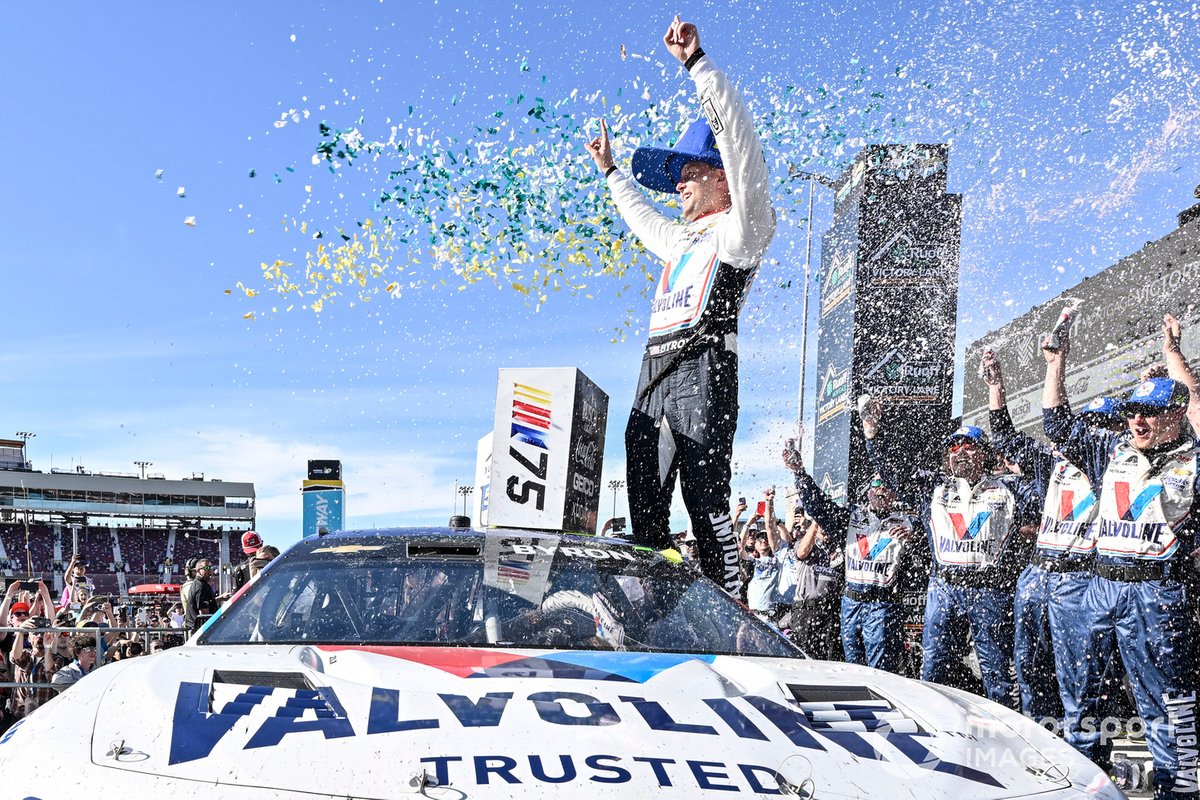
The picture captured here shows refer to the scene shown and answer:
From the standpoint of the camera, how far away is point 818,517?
8062 millimetres

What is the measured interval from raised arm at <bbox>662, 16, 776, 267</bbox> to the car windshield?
1.57 meters

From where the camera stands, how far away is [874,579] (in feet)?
25.1

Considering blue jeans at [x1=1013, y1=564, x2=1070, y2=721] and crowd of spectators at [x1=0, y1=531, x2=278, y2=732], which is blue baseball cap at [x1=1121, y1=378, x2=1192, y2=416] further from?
crowd of spectators at [x1=0, y1=531, x2=278, y2=732]

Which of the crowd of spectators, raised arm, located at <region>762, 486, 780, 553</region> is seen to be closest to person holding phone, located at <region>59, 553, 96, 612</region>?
the crowd of spectators

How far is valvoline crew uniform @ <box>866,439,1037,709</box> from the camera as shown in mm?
6527

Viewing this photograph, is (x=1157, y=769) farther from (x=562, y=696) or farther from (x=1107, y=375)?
(x=1107, y=375)

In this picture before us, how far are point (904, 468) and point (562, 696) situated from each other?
6.70 metres

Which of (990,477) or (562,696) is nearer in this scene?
(562,696)

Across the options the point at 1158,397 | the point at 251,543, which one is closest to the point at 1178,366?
the point at 1158,397

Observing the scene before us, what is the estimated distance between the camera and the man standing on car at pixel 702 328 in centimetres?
417

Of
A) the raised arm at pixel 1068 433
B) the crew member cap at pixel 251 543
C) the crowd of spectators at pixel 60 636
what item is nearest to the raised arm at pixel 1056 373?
the raised arm at pixel 1068 433

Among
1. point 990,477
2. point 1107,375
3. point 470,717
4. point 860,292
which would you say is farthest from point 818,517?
point 860,292

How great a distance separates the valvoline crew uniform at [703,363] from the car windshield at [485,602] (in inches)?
41.9

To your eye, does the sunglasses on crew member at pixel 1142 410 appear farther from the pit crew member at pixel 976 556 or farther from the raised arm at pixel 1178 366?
the pit crew member at pixel 976 556
